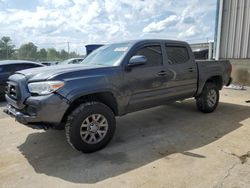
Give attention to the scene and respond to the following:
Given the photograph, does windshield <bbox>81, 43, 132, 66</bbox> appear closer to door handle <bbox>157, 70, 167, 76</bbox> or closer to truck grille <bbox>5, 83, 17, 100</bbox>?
door handle <bbox>157, 70, 167, 76</bbox>

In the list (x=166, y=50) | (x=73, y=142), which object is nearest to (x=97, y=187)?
(x=73, y=142)

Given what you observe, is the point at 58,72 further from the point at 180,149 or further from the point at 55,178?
the point at 180,149

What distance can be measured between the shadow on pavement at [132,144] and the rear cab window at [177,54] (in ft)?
4.57

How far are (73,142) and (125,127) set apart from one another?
172 cm

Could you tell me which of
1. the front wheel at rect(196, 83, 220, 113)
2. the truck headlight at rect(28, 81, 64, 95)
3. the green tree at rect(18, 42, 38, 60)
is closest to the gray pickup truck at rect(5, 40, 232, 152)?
the truck headlight at rect(28, 81, 64, 95)

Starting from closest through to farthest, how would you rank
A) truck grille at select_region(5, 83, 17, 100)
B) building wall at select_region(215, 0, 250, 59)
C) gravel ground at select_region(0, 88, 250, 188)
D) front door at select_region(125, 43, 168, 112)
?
gravel ground at select_region(0, 88, 250, 188), truck grille at select_region(5, 83, 17, 100), front door at select_region(125, 43, 168, 112), building wall at select_region(215, 0, 250, 59)

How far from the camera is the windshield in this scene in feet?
14.3

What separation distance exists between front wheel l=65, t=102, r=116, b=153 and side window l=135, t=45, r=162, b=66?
4.45 ft

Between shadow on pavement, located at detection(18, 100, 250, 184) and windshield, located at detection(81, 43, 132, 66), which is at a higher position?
windshield, located at detection(81, 43, 132, 66)

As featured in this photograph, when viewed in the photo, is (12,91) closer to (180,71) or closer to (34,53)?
(180,71)

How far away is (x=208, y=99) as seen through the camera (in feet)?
19.8

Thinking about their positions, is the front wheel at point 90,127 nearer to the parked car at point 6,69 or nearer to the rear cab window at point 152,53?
the rear cab window at point 152,53

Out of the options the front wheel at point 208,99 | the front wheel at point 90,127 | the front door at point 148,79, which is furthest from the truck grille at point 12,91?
the front wheel at point 208,99

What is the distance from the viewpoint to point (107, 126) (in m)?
3.94
